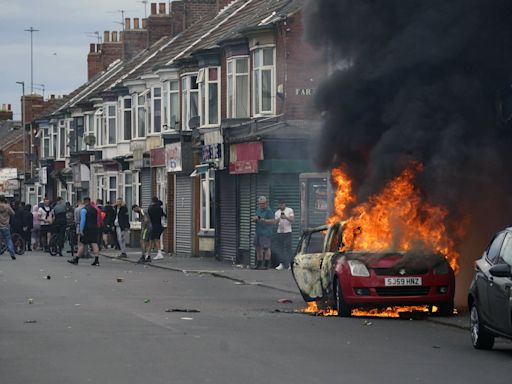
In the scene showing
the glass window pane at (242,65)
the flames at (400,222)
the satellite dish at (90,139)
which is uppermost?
the glass window pane at (242,65)

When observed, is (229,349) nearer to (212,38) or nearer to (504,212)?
(504,212)

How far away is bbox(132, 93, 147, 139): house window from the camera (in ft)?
170

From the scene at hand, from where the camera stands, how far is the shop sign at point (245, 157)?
3466cm

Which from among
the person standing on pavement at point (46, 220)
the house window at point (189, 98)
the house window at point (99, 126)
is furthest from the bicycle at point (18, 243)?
the house window at point (99, 126)

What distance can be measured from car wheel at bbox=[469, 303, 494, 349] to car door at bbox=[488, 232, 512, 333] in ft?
1.48

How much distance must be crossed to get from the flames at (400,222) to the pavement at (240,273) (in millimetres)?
1062

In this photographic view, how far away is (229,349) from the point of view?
13.5 metres

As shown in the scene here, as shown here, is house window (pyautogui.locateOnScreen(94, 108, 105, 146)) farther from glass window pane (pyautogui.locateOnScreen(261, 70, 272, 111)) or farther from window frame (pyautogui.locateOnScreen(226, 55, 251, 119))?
glass window pane (pyautogui.locateOnScreen(261, 70, 272, 111))

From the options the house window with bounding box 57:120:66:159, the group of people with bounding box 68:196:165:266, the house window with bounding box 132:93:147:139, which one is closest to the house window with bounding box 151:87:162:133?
the house window with bounding box 132:93:147:139

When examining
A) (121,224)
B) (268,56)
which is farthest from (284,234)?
(121,224)

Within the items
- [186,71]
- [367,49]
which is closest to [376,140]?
[367,49]

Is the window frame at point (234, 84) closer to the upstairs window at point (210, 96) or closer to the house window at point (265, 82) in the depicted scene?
the house window at point (265, 82)

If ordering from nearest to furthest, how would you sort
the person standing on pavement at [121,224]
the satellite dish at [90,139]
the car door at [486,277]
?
the car door at [486,277] → the person standing on pavement at [121,224] → the satellite dish at [90,139]

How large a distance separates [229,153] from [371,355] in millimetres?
24509
